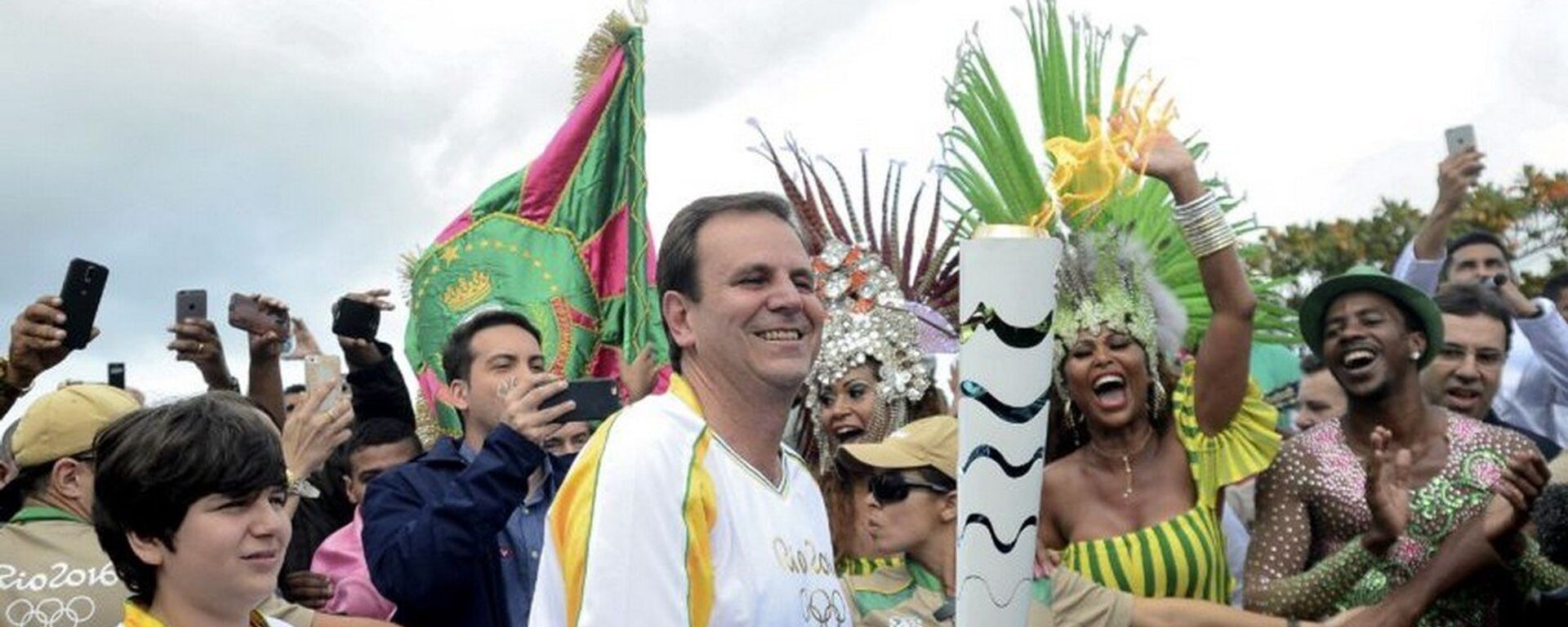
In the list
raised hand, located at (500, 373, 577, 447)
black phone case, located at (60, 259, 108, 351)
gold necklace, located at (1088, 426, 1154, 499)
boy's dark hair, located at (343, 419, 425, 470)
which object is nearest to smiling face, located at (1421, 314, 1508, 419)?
gold necklace, located at (1088, 426, 1154, 499)

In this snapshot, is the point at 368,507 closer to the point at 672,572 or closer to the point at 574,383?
the point at 574,383

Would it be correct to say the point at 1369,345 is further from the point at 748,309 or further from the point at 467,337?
the point at 748,309

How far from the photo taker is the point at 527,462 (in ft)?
16.7

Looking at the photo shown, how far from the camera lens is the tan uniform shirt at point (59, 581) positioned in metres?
4.95

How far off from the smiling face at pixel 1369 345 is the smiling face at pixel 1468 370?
1.12 metres

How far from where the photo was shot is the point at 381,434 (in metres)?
6.66

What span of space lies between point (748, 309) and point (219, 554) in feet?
3.26

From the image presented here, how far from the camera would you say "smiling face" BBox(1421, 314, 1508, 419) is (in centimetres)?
693

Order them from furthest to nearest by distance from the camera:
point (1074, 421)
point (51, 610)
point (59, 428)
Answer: point (1074, 421) < point (59, 428) < point (51, 610)

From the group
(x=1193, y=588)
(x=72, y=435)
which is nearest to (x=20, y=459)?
(x=72, y=435)

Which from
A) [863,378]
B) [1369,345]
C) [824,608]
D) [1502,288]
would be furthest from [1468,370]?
[824,608]

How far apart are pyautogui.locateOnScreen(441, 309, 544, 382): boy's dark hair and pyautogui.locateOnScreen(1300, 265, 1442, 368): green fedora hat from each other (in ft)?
7.31

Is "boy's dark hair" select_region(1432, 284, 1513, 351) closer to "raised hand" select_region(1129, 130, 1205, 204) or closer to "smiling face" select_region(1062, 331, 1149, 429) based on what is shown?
"smiling face" select_region(1062, 331, 1149, 429)

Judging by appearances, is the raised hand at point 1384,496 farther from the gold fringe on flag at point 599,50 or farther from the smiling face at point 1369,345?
the gold fringe on flag at point 599,50
